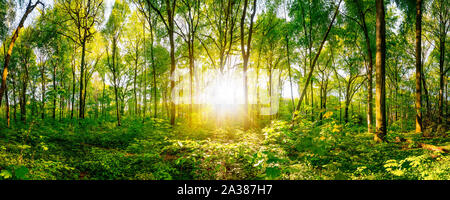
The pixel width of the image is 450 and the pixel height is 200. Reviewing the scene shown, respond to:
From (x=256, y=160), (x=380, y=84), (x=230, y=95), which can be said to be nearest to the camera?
(x=256, y=160)

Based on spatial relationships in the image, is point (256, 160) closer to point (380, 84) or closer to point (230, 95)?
point (380, 84)

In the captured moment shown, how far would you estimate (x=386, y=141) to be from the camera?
20.1ft

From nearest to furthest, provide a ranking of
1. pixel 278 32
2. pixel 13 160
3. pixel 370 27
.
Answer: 1. pixel 13 160
2. pixel 370 27
3. pixel 278 32

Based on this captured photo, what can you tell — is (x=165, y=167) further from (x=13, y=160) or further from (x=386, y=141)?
(x=386, y=141)

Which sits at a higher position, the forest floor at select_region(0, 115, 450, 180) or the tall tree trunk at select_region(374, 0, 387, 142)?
the tall tree trunk at select_region(374, 0, 387, 142)

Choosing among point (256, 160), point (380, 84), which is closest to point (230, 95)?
point (380, 84)

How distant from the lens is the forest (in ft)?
13.3

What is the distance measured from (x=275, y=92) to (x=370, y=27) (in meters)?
18.0

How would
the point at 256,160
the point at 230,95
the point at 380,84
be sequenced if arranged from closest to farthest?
1. the point at 256,160
2. the point at 380,84
3. the point at 230,95

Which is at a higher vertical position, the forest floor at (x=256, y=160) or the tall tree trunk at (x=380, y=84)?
the tall tree trunk at (x=380, y=84)

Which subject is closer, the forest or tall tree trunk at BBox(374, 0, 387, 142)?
the forest

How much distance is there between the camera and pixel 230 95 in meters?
20.5

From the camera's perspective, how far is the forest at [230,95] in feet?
13.3
